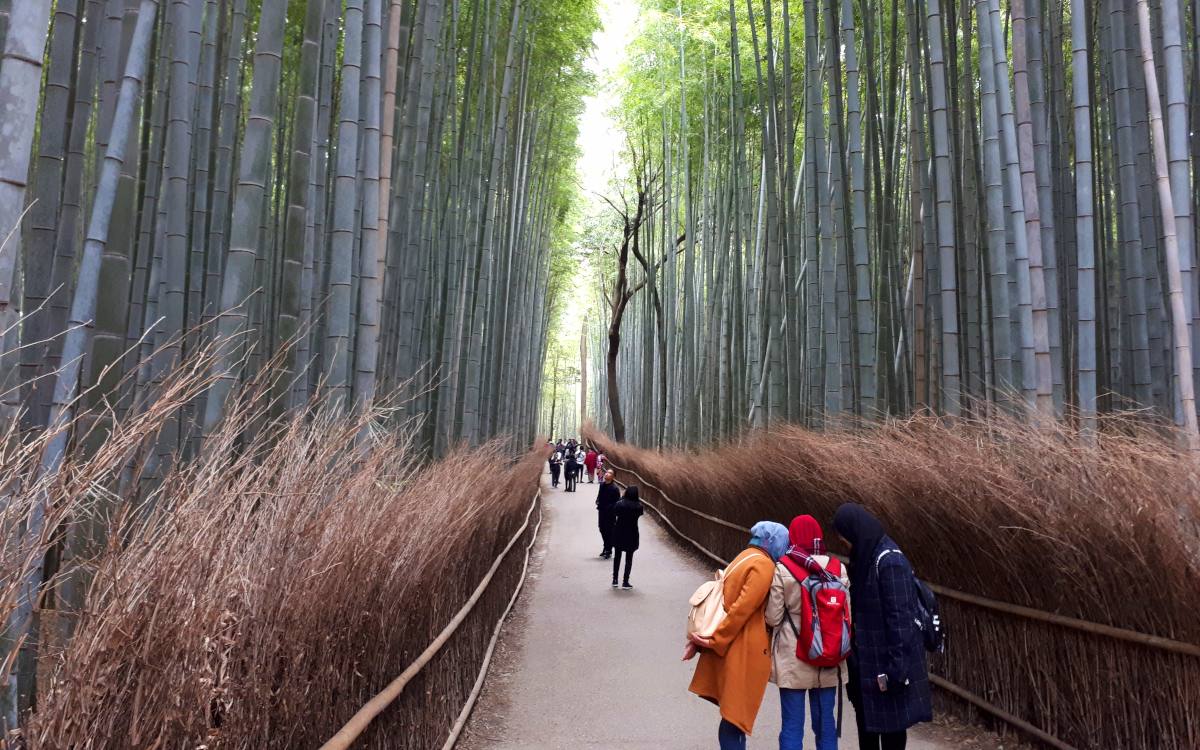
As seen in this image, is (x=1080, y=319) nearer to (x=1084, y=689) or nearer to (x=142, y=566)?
(x=1084, y=689)

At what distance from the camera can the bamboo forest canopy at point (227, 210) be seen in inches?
115

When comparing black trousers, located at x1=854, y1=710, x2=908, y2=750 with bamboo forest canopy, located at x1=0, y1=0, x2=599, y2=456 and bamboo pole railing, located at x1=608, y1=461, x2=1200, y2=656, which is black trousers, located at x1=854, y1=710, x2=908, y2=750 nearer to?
bamboo pole railing, located at x1=608, y1=461, x2=1200, y2=656

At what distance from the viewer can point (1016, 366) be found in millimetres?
5059

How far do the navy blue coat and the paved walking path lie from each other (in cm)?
104

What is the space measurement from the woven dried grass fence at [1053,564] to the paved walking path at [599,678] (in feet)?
1.40

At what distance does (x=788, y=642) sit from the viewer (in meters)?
3.22

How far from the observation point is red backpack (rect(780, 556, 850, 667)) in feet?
10.3

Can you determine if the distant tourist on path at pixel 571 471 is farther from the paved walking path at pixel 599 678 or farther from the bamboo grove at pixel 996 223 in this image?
the paved walking path at pixel 599 678

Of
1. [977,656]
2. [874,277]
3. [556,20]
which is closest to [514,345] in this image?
[556,20]

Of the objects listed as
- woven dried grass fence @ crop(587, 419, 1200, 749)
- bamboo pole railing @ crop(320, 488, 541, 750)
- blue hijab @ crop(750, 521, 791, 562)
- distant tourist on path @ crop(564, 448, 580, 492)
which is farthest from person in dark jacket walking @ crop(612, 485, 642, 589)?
distant tourist on path @ crop(564, 448, 580, 492)

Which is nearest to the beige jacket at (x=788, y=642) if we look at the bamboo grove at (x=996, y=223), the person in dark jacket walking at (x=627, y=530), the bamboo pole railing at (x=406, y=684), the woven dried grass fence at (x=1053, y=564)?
the woven dried grass fence at (x=1053, y=564)

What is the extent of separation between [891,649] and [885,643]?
53mm

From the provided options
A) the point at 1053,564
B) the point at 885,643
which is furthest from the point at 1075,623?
the point at 885,643

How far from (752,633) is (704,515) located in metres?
6.29
